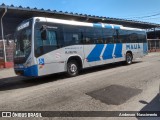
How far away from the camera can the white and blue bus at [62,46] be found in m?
9.54

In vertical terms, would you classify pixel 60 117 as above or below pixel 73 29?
below

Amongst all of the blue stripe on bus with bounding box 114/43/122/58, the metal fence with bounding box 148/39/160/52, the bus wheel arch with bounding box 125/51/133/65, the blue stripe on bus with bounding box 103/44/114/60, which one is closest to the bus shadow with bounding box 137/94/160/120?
the blue stripe on bus with bounding box 103/44/114/60

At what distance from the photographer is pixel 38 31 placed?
967 centimetres

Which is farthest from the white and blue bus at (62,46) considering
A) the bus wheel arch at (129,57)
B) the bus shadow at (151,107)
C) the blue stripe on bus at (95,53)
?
the bus shadow at (151,107)

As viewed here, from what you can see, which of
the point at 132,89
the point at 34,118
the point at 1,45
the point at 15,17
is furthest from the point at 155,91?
the point at 15,17

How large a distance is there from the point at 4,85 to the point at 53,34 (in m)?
3.49

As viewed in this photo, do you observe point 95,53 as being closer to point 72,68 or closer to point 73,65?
point 73,65

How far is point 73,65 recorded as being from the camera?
1129 cm

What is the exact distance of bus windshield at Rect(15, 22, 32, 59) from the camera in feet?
31.4

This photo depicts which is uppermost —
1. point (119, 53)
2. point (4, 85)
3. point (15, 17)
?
point (15, 17)

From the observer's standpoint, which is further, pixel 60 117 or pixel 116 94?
pixel 116 94

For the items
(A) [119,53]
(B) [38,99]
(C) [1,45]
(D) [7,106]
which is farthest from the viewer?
(C) [1,45]

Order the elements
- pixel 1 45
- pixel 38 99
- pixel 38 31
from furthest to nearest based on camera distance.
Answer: pixel 1 45 → pixel 38 31 → pixel 38 99

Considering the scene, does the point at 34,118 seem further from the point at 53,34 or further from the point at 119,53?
the point at 119,53
